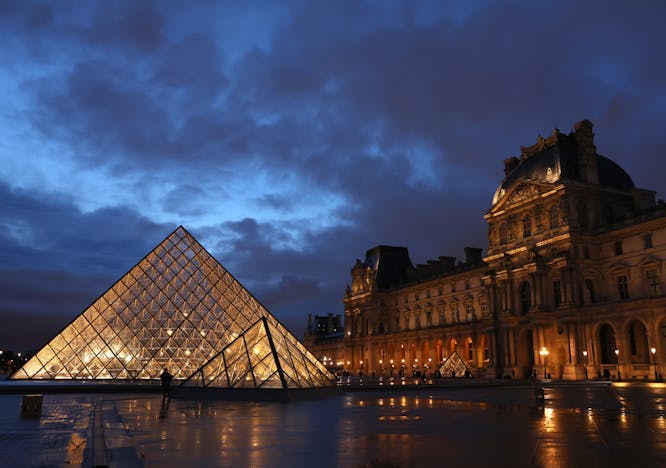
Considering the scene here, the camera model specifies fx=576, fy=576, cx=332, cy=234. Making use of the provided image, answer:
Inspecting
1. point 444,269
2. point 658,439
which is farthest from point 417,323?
point 658,439

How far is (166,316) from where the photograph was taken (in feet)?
100

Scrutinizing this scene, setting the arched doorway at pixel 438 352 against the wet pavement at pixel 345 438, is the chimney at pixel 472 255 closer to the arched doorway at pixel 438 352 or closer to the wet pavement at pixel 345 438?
the arched doorway at pixel 438 352

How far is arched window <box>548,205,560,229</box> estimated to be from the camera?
137 feet

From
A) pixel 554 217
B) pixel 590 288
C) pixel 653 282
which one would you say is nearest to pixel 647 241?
pixel 653 282

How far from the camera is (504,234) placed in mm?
47219

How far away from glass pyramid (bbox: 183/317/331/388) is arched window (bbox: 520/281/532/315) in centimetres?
2897

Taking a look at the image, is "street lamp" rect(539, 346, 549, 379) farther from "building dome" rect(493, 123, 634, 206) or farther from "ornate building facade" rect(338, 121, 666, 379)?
"building dome" rect(493, 123, 634, 206)

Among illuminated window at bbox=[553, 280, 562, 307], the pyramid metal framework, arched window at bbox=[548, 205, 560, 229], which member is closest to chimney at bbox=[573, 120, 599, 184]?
arched window at bbox=[548, 205, 560, 229]

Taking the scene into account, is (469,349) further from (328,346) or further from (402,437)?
(402,437)

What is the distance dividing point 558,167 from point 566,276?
27.3ft

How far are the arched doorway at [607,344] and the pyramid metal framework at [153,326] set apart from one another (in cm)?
2557

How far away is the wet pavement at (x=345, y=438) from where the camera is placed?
236 inches

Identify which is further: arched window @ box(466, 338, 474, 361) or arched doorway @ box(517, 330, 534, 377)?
arched window @ box(466, 338, 474, 361)

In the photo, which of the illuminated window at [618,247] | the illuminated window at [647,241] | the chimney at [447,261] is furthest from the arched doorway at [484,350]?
the illuminated window at [647,241]
